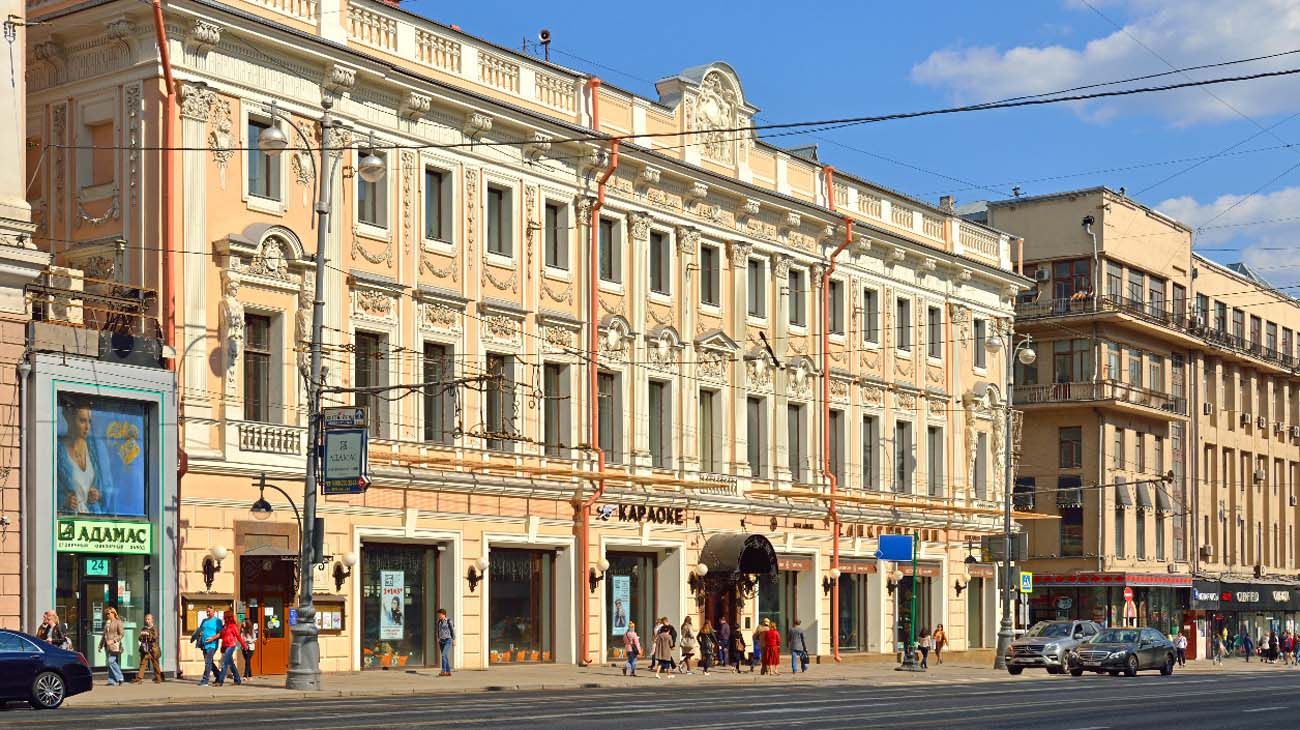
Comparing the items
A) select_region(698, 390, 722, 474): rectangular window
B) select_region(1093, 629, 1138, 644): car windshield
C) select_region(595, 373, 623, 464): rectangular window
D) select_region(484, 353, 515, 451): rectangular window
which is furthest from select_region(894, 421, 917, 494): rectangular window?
select_region(484, 353, 515, 451): rectangular window

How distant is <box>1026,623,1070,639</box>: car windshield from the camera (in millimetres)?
56281

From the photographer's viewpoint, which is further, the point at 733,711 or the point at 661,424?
the point at 661,424

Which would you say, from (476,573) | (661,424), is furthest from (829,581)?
(476,573)

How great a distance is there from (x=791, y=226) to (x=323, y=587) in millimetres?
20513

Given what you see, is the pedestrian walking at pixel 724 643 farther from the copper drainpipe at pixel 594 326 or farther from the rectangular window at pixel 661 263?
the rectangular window at pixel 661 263

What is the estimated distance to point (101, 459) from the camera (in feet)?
115

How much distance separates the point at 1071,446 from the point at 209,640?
173 feet

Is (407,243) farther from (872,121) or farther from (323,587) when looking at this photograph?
(872,121)

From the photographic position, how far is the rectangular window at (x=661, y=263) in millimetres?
49375

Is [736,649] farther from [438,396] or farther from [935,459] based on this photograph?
[935,459]

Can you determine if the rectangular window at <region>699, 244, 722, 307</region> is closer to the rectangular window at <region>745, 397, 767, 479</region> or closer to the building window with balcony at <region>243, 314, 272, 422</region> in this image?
the rectangular window at <region>745, 397, 767, 479</region>

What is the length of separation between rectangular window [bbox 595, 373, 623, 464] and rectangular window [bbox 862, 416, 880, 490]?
40.1 ft

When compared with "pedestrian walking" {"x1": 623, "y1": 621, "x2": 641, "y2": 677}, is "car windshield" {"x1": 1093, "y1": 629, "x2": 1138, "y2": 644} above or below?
below

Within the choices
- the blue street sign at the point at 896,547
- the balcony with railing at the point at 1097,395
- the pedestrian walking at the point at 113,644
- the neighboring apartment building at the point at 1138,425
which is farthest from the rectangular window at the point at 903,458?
the pedestrian walking at the point at 113,644
